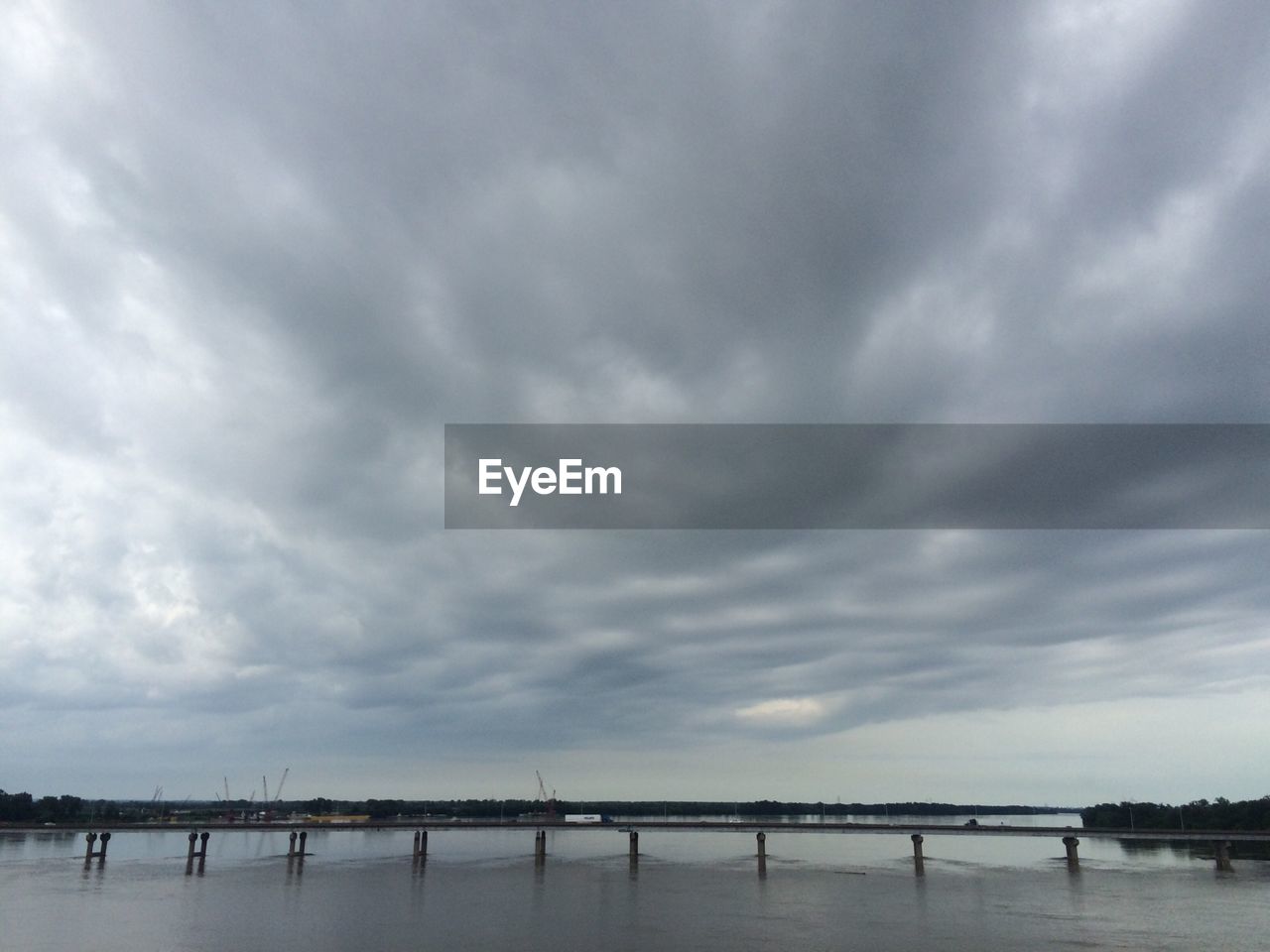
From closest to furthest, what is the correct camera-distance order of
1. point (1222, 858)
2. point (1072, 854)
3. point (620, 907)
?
1. point (620, 907)
2. point (1222, 858)
3. point (1072, 854)

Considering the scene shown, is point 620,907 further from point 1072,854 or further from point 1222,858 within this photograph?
point 1222,858

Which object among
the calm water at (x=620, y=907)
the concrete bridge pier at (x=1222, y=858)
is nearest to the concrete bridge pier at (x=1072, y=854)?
the calm water at (x=620, y=907)

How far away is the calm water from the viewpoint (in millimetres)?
58656

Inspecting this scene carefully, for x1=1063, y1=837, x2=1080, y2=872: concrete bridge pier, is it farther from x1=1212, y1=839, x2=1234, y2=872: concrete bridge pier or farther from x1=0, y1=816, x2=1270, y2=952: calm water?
x1=1212, y1=839, x2=1234, y2=872: concrete bridge pier

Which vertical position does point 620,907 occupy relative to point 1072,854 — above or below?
above

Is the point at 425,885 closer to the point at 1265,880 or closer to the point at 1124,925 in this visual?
the point at 1124,925

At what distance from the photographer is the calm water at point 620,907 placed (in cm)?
5866

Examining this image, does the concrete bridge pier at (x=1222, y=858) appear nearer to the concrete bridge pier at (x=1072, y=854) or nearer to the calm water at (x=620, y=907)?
the calm water at (x=620, y=907)

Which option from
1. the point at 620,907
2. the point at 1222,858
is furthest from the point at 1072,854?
the point at 620,907

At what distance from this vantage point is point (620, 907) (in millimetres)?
79125

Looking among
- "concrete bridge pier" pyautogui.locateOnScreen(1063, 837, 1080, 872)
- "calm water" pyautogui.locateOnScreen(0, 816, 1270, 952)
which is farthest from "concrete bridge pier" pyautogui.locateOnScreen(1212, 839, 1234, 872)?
"concrete bridge pier" pyautogui.locateOnScreen(1063, 837, 1080, 872)

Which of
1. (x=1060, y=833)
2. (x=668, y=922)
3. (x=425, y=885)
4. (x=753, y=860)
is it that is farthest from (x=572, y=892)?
(x=1060, y=833)

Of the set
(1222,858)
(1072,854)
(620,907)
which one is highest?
(620,907)

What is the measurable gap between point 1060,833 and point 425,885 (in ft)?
341
